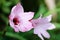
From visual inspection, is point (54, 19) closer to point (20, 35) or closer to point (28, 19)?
point (20, 35)

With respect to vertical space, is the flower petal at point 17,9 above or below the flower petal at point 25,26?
above

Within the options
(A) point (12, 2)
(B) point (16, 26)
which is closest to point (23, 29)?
(B) point (16, 26)

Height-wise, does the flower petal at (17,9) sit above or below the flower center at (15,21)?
above

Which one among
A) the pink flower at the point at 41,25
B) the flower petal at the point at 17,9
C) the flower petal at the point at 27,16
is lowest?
the pink flower at the point at 41,25

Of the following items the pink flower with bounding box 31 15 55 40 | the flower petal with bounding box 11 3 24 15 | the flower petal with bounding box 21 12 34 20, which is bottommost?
the pink flower with bounding box 31 15 55 40

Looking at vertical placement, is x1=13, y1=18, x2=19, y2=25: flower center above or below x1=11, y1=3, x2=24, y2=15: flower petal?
below

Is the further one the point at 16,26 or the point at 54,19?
the point at 54,19

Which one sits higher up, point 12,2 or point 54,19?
point 12,2

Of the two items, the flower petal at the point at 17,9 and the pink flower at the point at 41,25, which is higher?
the flower petal at the point at 17,9
